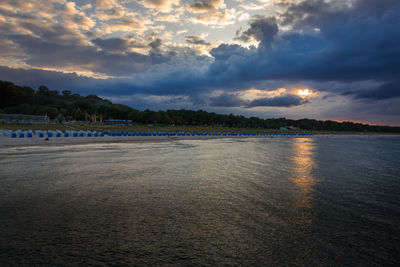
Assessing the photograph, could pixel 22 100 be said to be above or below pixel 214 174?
above

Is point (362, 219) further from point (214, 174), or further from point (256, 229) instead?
point (214, 174)

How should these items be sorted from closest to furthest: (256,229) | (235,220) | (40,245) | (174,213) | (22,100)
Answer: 1. (40,245)
2. (256,229)
3. (235,220)
4. (174,213)
5. (22,100)

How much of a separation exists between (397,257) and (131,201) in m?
6.81

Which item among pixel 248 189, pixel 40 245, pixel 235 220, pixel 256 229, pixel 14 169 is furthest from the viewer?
pixel 14 169

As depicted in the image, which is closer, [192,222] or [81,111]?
[192,222]

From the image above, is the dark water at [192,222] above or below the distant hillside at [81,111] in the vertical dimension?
below

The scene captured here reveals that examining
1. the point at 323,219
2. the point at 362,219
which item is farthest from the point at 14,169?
the point at 362,219

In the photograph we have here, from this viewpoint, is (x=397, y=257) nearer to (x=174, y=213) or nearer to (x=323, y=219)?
(x=323, y=219)

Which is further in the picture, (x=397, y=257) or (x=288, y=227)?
(x=288, y=227)

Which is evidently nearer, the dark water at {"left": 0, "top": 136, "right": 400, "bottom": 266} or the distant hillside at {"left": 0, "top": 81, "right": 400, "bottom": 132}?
the dark water at {"left": 0, "top": 136, "right": 400, "bottom": 266}

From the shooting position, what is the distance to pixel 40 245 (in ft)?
14.5

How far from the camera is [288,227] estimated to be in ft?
18.4

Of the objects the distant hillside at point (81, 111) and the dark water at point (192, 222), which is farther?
the distant hillside at point (81, 111)

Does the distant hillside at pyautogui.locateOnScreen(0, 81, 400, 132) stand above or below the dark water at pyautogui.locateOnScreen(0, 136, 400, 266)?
above
